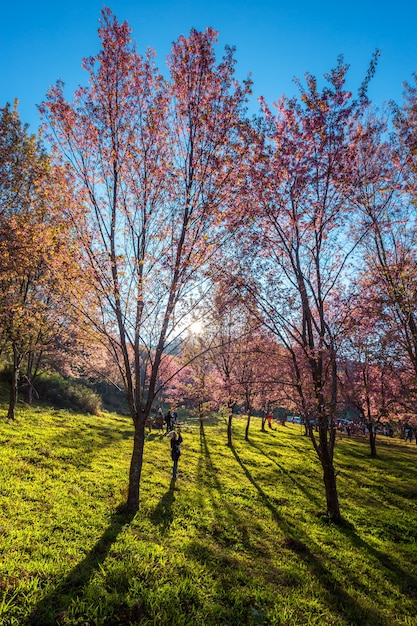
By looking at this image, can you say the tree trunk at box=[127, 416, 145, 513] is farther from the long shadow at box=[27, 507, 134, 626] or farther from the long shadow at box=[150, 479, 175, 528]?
the long shadow at box=[27, 507, 134, 626]

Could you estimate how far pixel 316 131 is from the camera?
984 cm

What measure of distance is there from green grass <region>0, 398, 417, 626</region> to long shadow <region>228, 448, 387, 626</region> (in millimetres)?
37

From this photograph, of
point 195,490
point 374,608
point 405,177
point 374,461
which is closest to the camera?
point 374,608

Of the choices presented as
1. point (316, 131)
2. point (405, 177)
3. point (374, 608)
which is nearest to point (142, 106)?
point (316, 131)

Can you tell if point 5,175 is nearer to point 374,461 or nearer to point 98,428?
point 98,428

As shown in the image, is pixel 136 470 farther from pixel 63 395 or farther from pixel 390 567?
pixel 63 395

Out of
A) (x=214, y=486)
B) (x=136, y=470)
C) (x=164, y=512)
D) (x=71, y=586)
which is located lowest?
(x=214, y=486)

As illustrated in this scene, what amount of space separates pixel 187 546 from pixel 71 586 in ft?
10.4

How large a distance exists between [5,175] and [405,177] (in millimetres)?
14166

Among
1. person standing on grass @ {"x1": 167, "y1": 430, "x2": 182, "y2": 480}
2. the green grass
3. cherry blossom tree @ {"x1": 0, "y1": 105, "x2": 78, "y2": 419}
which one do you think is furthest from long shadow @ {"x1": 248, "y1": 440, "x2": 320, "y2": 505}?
cherry blossom tree @ {"x1": 0, "y1": 105, "x2": 78, "y2": 419}

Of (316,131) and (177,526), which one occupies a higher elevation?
(316,131)

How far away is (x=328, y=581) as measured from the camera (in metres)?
7.36

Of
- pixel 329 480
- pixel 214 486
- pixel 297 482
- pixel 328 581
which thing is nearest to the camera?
pixel 328 581

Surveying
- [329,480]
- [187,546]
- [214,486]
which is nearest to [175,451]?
[214,486]
